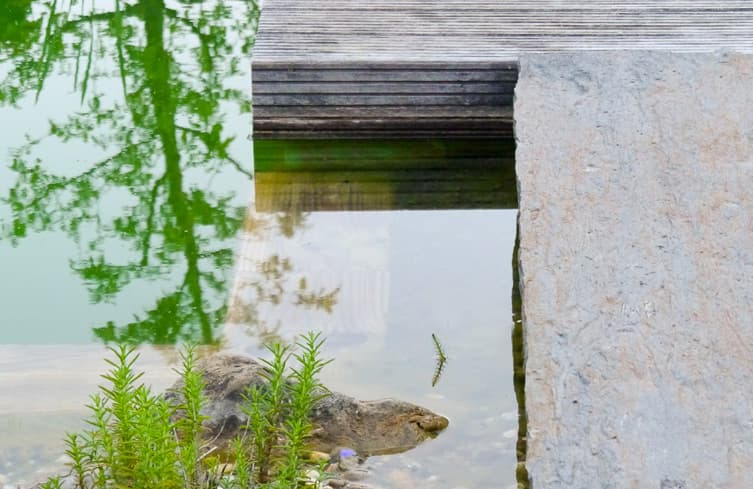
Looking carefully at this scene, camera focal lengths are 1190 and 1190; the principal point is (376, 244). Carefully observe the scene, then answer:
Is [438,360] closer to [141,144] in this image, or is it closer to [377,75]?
[377,75]

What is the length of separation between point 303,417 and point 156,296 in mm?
1513

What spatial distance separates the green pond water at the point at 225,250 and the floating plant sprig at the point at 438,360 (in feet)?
0.07

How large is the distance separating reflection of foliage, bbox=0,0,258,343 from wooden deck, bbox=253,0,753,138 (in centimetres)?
44

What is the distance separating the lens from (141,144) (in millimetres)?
5047

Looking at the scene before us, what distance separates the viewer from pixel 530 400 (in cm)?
281

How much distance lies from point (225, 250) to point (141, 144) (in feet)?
3.35

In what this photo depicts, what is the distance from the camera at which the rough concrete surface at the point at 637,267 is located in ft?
8.72

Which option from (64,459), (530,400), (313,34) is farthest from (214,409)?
(313,34)

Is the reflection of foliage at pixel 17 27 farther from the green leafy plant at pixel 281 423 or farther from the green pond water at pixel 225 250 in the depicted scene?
the green leafy plant at pixel 281 423

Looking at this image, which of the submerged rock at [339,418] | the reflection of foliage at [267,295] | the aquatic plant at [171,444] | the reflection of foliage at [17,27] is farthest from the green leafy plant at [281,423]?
the reflection of foliage at [17,27]

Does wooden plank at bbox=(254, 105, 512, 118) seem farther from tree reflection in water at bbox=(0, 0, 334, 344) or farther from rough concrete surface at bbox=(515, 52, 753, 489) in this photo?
rough concrete surface at bbox=(515, 52, 753, 489)

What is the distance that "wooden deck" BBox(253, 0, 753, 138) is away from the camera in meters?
4.83

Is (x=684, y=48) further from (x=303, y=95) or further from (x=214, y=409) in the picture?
(x=214, y=409)

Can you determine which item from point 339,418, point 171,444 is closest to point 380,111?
point 339,418
